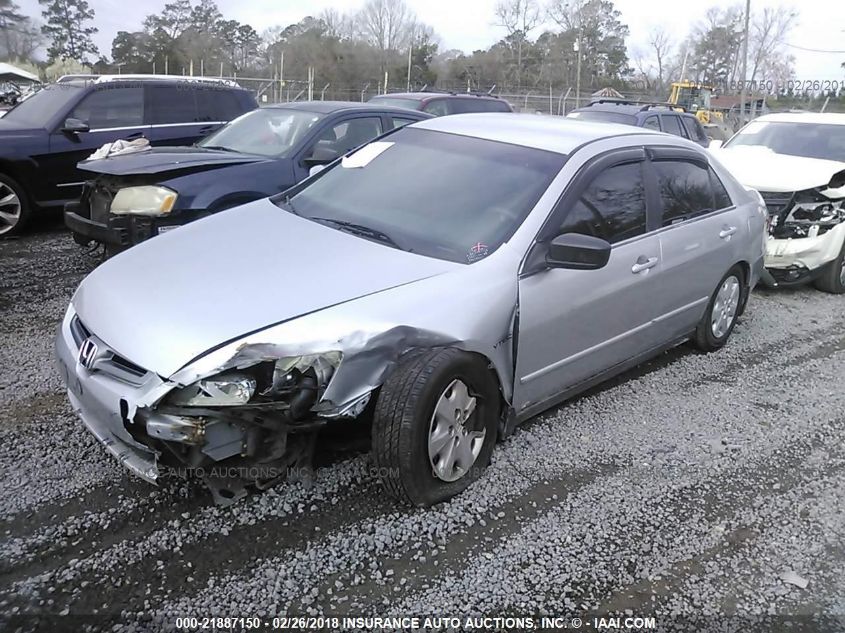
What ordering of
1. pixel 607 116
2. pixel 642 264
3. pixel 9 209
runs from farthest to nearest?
pixel 607 116
pixel 9 209
pixel 642 264

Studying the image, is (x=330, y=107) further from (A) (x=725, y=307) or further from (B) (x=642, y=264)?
(A) (x=725, y=307)

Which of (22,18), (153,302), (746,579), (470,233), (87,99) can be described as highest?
(22,18)

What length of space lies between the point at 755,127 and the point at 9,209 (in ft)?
29.4

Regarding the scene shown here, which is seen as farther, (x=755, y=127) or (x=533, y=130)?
(x=755, y=127)

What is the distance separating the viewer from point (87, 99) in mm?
8016

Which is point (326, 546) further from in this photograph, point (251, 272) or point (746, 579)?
point (746, 579)

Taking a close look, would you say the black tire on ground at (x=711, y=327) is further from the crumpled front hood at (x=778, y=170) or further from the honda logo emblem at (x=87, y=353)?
the honda logo emblem at (x=87, y=353)

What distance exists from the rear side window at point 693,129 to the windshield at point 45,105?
9.86 metres

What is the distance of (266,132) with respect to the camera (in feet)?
22.1

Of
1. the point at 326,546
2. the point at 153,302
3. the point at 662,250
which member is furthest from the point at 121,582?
the point at 662,250

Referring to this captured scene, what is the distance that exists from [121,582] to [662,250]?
10.9 ft

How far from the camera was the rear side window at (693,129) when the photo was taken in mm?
12688

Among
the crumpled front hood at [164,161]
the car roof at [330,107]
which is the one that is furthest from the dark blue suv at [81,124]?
the car roof at [330,107]

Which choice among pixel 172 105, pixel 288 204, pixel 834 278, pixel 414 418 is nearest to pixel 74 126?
pixel 172 105
